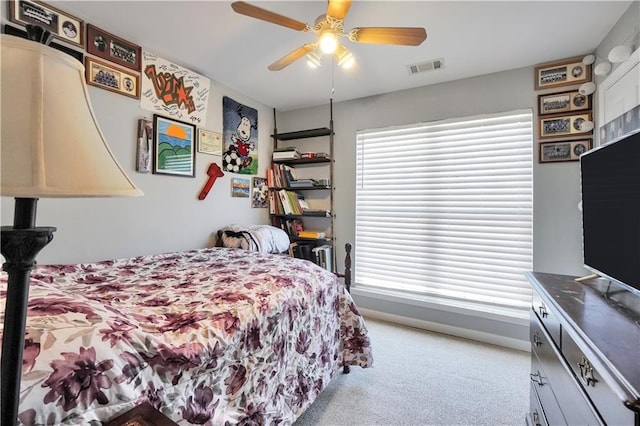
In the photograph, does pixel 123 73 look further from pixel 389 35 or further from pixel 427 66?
pixel 427 66

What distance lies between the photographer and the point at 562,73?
92.4 inches

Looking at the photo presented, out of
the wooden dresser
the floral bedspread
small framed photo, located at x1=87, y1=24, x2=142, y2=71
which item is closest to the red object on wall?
the floral bedspread

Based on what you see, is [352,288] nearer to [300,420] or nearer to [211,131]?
[300,420]

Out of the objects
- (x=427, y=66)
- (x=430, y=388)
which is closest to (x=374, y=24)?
(x=427, y=66)

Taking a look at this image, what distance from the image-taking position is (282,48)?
88.4 inches

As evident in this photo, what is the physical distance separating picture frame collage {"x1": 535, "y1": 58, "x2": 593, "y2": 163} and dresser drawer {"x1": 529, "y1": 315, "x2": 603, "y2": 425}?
5.60 feet

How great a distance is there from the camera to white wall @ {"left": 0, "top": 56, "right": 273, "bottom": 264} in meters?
1.85

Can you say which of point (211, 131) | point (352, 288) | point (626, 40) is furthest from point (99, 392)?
point (626, 40)

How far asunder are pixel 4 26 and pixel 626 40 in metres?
3.71

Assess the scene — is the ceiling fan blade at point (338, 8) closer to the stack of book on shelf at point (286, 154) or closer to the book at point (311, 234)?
the stack of book on shelf at point (286, 154)

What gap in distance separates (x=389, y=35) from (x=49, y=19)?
6.84 feet

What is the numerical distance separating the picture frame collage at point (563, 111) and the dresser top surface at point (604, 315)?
4.97 ft

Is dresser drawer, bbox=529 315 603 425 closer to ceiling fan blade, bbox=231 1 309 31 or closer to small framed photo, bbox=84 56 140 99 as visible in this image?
ceiling fan blade, bbox=231 1 309 31

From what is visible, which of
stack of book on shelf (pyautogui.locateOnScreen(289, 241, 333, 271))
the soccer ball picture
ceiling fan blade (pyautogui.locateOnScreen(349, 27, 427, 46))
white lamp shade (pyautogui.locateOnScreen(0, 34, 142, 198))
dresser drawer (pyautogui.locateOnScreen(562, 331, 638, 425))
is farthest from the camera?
stack of book on shelf (pyautogui.locateOnScreen(289, 241, 333, 271))
